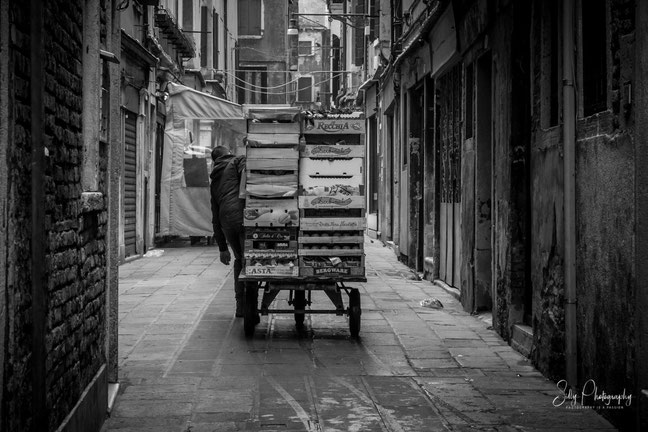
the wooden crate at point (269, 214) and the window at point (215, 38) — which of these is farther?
the window at point (215, 38)

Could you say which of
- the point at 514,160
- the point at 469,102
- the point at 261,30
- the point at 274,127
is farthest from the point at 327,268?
the point at 261,30

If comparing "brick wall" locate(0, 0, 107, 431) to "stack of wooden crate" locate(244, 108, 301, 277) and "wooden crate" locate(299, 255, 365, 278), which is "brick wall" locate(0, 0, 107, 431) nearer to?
"stack of wooden crate" locate(244, 108, 301, 277)

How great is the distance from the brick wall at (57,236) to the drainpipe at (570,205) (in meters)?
3.10

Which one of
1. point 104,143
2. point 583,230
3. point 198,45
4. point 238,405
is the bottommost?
point 238,405

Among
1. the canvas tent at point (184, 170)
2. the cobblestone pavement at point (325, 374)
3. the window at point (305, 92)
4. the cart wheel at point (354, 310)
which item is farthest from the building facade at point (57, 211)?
the window at point (305, 92)

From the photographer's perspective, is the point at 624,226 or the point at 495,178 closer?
the point at 624,226

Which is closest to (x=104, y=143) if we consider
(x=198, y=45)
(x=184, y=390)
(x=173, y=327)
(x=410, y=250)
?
(x=184, y=390)

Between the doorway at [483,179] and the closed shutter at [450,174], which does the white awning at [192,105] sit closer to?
the closed shutter at [450,174]

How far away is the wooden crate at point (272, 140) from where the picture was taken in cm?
866

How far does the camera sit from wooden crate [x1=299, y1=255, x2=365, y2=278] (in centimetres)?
859

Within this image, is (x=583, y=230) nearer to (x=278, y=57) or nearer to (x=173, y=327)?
(x=173, y=327)

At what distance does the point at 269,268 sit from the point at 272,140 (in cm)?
112

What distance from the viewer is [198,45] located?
27.0 metres

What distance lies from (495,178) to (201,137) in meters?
12.5
